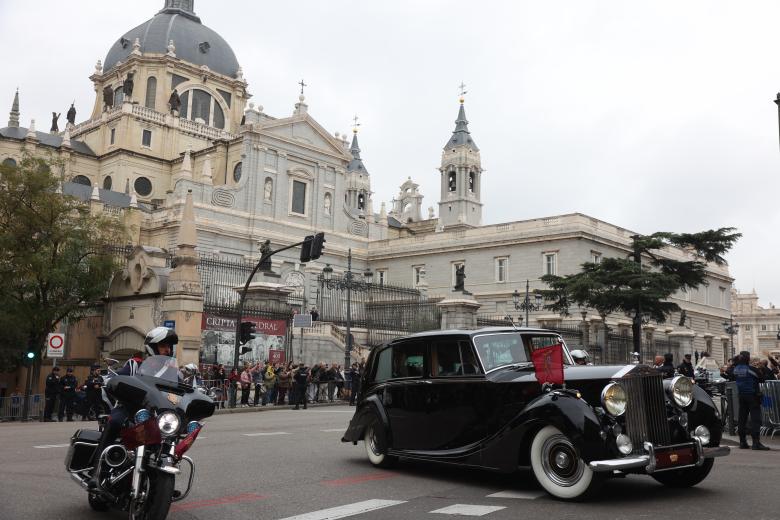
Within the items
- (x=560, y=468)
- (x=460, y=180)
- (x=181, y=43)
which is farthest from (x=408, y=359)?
(x=460, y=180)

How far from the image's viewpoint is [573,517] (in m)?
6.29

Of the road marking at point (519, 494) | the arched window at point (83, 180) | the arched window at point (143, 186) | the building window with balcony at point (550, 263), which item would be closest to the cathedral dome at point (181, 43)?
the arched window at point (83, 180)

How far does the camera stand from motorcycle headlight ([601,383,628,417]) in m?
6.91

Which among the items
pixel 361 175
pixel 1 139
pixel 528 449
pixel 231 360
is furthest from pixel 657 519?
pixel 361 175

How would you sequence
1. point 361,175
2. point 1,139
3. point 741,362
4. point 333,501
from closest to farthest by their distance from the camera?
point 333,501 → point 741,362 → point 1,139 → point 361,175

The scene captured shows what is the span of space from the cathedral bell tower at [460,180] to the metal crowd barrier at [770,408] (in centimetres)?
6861

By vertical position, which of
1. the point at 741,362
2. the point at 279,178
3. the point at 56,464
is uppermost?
the point at 279,178

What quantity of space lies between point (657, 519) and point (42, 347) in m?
22.4

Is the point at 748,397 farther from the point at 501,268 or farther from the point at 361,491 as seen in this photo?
the point at 501,268

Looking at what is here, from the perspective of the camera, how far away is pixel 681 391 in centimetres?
752

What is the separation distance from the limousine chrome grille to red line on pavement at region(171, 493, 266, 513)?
367cm

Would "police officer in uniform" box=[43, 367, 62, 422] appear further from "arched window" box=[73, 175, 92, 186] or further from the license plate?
"arched window" box=[73, 175, 92, 186]

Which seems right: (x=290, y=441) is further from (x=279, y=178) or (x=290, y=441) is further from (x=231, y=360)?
(x=279, y=178)

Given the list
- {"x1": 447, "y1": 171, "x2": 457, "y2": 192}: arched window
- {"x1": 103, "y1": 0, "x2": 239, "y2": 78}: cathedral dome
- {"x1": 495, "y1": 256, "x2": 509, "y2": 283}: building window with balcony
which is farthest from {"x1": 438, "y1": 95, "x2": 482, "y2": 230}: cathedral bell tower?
{"x1": 103, "y1": 0, "x2": 239, "y2": 78}: cathedral dome
